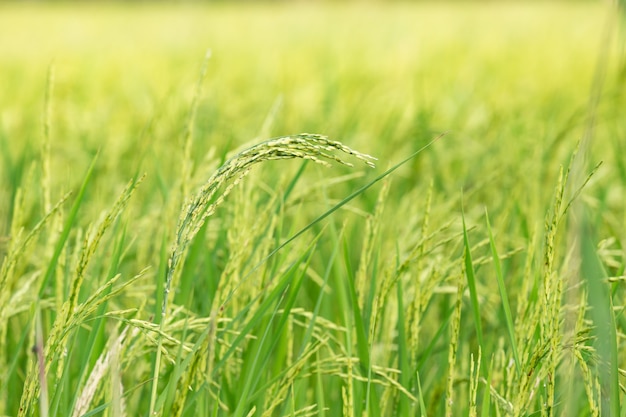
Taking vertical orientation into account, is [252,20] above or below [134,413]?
above

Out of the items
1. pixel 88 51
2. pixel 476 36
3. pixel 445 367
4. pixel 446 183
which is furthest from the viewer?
pixel 476 36

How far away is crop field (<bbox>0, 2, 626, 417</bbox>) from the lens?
68 centimetres

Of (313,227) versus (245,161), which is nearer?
(245,161)

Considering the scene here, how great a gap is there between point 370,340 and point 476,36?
213 inches

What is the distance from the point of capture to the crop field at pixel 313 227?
0.68 meters

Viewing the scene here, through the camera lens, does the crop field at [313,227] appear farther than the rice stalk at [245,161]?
Yes

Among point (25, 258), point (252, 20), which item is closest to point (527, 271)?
point (25, 258)

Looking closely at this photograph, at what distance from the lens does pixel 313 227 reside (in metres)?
1.50

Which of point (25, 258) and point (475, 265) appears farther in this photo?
point (25, 258)

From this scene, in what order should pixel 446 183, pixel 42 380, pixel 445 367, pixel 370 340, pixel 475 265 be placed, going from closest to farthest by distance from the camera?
pixel 42 380, pixel 370 340, pixel 475 265, pixel 445 367, pixel 446 183

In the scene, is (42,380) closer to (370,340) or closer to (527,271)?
(370,340)

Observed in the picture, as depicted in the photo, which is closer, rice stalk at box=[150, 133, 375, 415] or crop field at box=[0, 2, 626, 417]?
rice stalk at box=[150, 133, 375, 415]

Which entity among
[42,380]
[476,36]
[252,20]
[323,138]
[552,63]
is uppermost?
[252,20]

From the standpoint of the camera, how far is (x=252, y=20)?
8.36m
